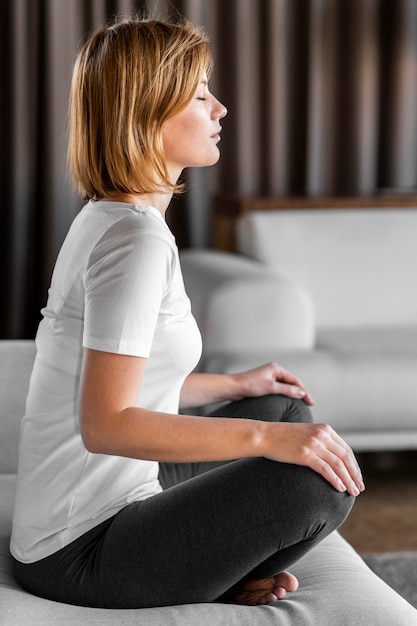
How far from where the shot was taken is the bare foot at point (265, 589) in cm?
127

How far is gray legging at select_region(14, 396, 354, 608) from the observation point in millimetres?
1160

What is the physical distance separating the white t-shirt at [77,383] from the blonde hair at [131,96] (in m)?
0.06

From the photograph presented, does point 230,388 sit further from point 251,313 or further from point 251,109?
point 251,109

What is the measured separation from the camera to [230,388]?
1.63 metres

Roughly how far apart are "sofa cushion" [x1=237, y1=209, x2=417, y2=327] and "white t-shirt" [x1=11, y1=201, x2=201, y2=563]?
6.01 ft

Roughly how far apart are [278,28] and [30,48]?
92 centimetres

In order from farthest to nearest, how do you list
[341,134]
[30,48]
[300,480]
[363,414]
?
1. [341,134]
2. [30,48]
3. [363,414]
4. [300,480]

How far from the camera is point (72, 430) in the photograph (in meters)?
1.26

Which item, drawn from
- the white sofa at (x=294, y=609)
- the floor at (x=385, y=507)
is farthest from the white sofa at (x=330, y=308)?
the white sofa at (x=294, y=609)

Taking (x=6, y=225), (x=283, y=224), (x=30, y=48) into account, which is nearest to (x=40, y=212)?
(x=6, y=225)

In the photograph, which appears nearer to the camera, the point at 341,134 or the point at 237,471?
the point at 237,471

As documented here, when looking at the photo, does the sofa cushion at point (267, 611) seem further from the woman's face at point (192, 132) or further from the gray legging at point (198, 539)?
the woman's face at point (192, 132)

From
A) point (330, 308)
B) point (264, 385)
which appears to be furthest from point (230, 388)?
point (330, 308)

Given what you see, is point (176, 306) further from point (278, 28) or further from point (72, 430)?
point (278, 28)
